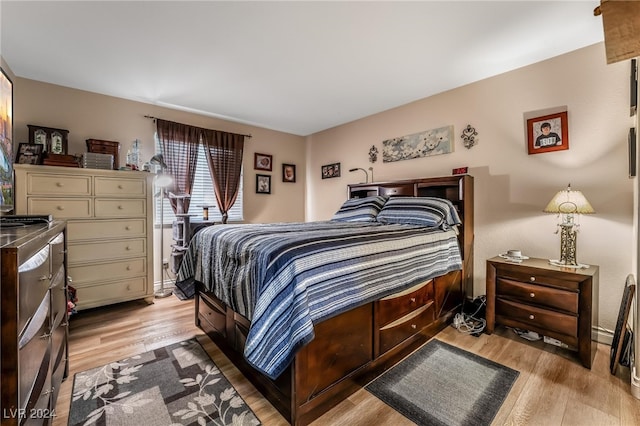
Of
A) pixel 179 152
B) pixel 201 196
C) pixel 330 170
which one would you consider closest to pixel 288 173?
pixel 330 170

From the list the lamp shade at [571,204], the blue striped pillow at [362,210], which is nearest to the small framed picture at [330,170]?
the blue striped pillow at [362,210]

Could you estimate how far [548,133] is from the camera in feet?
8.07

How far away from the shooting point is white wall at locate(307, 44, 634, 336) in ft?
7.07

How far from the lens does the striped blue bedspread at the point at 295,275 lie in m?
1.31

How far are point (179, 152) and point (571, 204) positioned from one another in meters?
4.23

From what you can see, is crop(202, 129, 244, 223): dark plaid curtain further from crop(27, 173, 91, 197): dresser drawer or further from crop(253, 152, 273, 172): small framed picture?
crop(27, 173, 91, 197): dresser drawer

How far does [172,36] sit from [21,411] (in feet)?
7.90

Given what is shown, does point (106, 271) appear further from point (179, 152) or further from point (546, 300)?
point (546, 300)

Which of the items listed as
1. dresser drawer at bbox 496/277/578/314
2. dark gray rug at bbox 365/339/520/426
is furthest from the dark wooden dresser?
dresser drawer at bbox 496/277/578/314

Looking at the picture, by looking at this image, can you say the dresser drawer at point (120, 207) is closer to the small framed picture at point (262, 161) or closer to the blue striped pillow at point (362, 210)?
the small framed picture at point (262, 161)

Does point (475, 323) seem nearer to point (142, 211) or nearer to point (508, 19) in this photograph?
point (508, 19)

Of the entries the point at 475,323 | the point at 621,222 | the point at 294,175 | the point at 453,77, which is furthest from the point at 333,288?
the point at 294,175

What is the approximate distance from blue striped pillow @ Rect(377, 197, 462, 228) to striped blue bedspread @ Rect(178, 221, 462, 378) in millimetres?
414

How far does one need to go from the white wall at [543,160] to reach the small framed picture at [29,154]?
4014 mm
